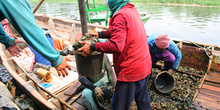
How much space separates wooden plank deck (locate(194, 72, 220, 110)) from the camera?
8.50 feet

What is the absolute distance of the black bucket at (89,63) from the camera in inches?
73.4

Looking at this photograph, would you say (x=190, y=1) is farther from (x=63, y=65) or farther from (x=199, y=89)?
(x=63, y=65)

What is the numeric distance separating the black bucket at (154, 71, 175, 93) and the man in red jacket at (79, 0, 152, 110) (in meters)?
1.34

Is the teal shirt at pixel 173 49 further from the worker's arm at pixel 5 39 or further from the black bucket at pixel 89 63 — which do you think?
the worker's arm at pixel 5 39

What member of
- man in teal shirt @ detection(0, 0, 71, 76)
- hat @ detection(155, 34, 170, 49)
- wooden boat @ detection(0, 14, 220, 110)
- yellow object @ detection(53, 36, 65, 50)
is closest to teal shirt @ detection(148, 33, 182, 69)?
hat @ detection(155, 34, 170, 49)

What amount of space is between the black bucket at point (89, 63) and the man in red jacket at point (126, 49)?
0.16 meters

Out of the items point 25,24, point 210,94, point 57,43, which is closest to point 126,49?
point 25,24

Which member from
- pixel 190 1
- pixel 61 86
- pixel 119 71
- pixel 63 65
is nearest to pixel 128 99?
pixel 119 71

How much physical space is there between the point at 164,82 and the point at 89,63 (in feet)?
6.84

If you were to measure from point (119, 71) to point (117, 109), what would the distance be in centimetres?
50

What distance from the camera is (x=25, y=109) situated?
72.7 inches

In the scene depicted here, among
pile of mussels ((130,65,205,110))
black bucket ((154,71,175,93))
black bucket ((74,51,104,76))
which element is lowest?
pile of mussels ((130,65,205,110))

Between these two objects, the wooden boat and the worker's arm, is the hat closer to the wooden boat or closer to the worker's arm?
the wooden boat

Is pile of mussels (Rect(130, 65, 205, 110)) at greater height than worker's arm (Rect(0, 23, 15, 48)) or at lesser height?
lesser
